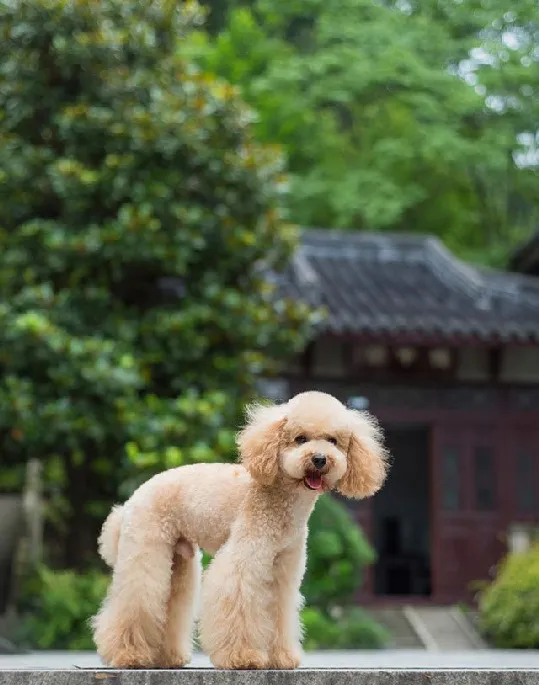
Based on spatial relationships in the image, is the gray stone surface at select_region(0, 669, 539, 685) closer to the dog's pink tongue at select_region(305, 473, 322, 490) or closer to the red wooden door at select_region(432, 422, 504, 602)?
the dog's pink tongue at select_region(305, 473, 322, 490)

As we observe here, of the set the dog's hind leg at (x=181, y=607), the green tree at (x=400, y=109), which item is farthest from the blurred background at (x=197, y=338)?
the dog's hind leg at (x=181, y=607)

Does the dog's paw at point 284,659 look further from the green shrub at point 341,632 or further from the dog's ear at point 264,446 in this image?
the green shrub at point 341,632

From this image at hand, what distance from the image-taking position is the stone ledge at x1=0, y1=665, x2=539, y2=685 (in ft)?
18.9

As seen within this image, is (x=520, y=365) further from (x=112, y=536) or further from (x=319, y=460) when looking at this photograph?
(x=319, y=460)

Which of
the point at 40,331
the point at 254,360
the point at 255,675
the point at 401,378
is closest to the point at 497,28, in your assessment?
the point at 401,378

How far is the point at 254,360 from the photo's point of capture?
48.0 ft

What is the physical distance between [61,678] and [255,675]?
906mm

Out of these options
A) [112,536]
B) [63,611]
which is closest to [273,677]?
[112,536]

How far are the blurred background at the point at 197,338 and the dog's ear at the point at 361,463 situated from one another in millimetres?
6895

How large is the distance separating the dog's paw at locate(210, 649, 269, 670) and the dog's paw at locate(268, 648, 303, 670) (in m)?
0.13

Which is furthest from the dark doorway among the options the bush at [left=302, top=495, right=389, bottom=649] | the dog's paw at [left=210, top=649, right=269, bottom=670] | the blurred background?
the dog's paw at [left=210, top=649, right=269, bottom=670]

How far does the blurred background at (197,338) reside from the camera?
13836 millimetres

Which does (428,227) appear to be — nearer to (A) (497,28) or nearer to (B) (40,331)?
(A) (497,28)

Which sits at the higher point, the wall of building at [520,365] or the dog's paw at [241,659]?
the wall of building at [520,365]
